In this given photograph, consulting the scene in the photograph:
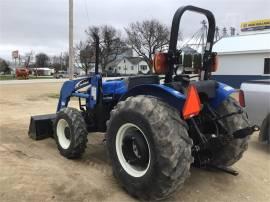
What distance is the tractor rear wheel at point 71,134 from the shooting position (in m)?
5.01

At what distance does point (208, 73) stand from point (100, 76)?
5.76 ft

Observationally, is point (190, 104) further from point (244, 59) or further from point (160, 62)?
point (244, 59)

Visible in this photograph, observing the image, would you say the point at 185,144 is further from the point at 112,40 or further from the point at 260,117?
the point at 112,40

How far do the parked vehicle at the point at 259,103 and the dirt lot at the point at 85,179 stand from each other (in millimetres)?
547

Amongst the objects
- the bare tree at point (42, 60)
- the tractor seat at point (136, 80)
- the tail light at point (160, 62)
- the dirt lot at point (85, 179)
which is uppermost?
the bare tree at point (42, 60)

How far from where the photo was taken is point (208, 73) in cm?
452

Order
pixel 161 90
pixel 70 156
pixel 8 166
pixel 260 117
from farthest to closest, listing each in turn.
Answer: pixel 260 117, pixel 70 156, pixel 8 166, pixel 161 90

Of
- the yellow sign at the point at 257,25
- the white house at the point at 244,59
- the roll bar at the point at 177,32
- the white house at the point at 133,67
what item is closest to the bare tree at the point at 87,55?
the white house at the point at 133,67

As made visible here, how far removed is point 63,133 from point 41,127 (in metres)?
1.11

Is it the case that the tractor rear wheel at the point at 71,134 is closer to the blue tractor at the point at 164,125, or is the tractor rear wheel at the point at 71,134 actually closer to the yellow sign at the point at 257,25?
the blue tractor at the point at 164,125

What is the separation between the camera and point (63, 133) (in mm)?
5496

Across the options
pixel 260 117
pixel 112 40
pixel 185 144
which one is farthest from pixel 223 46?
pixel 112 40

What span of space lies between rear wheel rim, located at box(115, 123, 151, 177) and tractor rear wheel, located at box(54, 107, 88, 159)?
3.65 ft

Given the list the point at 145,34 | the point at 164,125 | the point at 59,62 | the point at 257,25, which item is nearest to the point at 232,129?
the point at 164,125
